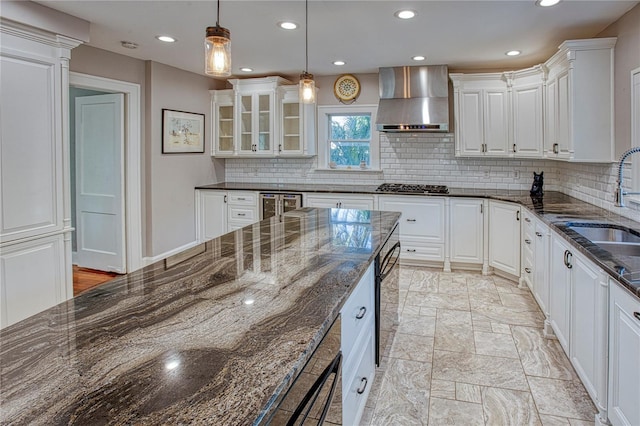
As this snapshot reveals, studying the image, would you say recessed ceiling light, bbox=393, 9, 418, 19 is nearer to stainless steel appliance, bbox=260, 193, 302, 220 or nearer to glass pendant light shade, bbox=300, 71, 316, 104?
glass pendant light shade, bbox=300, 71, 316, 104

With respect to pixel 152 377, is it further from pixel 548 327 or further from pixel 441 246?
pixel 441 246

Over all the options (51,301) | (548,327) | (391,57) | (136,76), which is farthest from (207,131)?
(548,327)

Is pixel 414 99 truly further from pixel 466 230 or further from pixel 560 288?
pixel 560 288

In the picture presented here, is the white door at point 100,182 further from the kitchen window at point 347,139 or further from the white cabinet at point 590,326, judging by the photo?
the white cabinet at point 590,326

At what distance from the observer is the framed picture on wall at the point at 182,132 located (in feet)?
17.4

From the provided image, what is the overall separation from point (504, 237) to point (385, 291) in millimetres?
2518

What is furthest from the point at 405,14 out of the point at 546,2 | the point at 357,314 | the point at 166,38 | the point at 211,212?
the point at 211,212

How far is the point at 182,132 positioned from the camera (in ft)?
18.4

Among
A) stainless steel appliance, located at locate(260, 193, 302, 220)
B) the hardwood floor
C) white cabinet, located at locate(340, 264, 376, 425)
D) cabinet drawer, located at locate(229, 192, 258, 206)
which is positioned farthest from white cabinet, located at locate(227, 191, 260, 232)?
white cabinet, located at locate(340, 264, 376, 425)

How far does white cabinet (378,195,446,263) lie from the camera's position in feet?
Result: 16.7

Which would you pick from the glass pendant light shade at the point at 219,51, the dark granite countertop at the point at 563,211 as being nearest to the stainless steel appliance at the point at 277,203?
the dark granite countertop at the point at 563,211

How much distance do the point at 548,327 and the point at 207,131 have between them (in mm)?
4902

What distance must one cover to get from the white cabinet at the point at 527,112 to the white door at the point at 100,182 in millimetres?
4523

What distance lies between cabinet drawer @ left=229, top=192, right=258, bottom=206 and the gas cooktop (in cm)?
167
